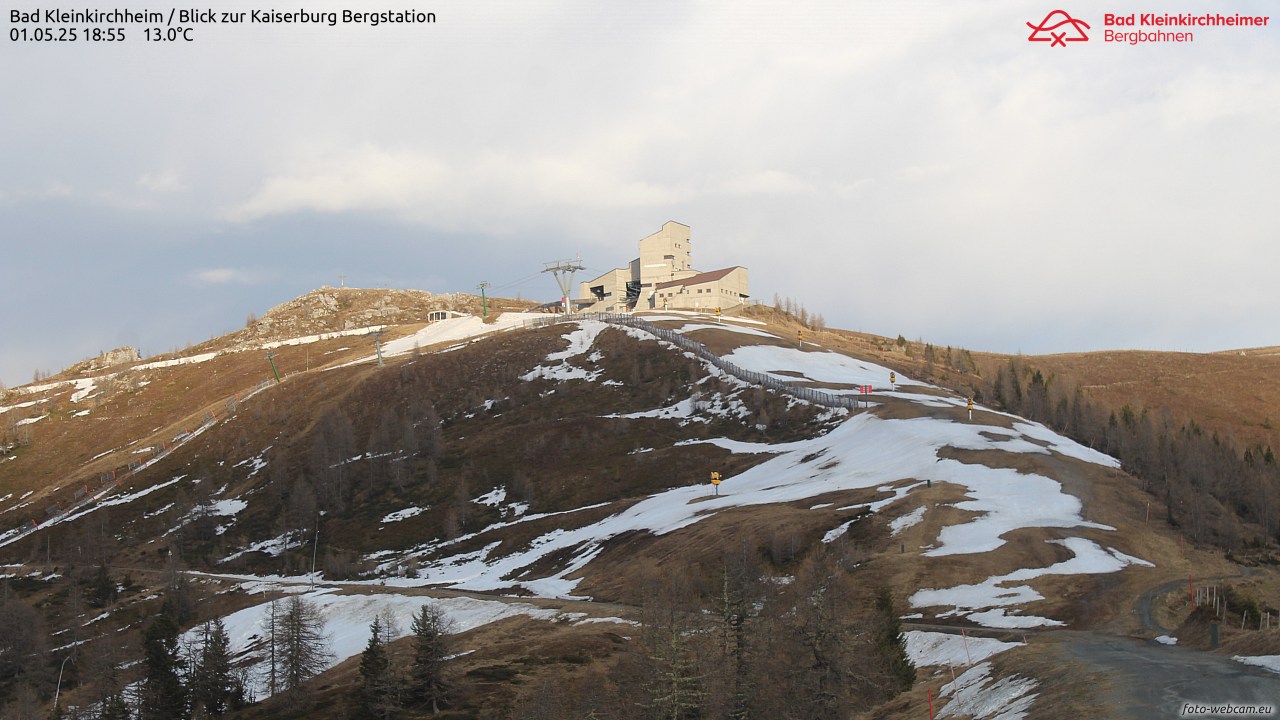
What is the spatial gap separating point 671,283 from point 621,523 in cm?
10481

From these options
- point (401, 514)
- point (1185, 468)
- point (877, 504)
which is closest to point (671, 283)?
point (401, 514)

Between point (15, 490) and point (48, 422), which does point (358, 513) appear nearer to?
point (15, 490)

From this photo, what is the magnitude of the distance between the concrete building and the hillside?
7.99 m

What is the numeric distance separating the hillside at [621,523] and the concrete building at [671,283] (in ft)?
26.2

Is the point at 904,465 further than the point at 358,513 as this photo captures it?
No

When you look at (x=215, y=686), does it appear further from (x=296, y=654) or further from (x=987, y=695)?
(x=987, y=695)

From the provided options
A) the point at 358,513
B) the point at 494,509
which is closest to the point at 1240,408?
the point at 494,509

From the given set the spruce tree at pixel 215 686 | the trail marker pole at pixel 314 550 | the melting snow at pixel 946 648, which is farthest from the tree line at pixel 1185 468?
the trail marker pole at pixel 314 550

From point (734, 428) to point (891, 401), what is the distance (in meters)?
19.6

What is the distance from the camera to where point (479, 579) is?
8788 centimetres

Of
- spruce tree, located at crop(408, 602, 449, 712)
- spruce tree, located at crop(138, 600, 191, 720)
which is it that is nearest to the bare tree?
spruce tree, located at crop(138, 600, 191, 720)

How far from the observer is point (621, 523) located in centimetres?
9025

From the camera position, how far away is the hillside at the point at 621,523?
1684 inches

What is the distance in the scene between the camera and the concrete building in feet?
601
